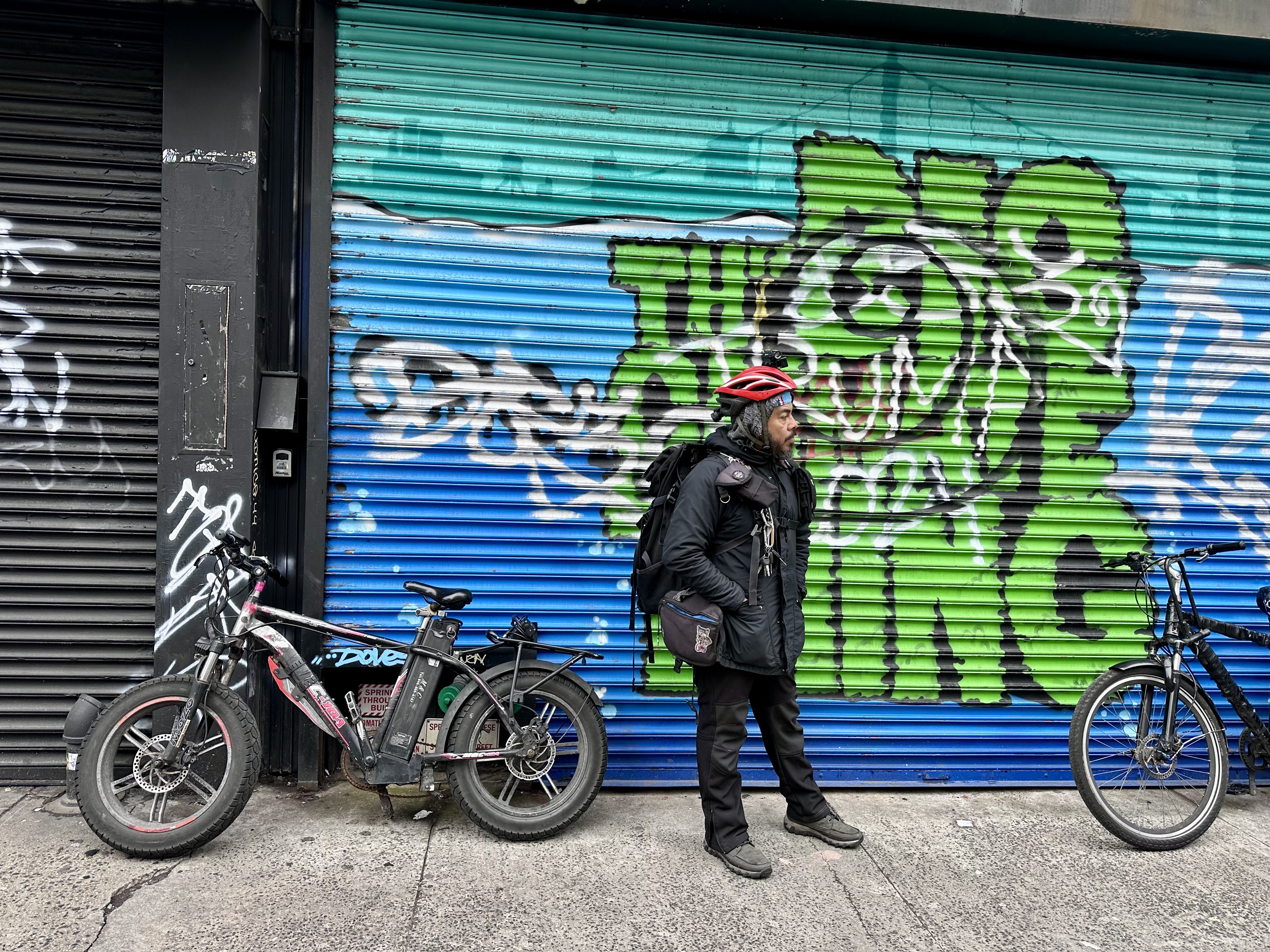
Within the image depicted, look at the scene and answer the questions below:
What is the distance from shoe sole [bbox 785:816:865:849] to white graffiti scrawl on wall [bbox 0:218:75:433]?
444cm

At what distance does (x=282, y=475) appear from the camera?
4691 millimetres

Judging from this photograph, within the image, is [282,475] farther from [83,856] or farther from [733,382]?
[733,382]

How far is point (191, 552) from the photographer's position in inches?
175

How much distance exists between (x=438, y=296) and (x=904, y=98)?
2918 mm

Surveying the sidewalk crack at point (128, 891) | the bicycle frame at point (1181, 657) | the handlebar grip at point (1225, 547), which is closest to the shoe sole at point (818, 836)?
the bicycle frame at point (1181, 657)

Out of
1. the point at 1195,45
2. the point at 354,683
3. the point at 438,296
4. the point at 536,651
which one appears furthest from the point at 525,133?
the point at 1195,45

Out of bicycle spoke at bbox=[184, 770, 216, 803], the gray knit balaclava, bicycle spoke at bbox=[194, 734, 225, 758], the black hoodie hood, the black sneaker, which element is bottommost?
the black sneaker

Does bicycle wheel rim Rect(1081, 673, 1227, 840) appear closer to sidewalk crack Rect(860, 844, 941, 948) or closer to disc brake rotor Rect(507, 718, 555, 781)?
sidewalk crack Rect(860, 844, 941, 948)

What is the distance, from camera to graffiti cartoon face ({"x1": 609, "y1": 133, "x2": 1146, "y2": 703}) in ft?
15.9

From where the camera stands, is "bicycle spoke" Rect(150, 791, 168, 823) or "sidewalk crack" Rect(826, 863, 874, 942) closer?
"sidewalk crack" Rect(826, 863, 874, 942)

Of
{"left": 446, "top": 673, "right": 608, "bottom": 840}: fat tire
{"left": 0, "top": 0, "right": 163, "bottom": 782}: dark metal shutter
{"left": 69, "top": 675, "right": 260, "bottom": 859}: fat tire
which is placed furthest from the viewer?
{"left": 0, "top": 0, "right": 163, "bottom": 782}: dark metal shutter

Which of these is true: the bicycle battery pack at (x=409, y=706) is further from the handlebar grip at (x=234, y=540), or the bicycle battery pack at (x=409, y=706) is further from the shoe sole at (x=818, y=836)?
the shoe sole at (x=818, y=836)

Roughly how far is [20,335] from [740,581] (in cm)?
407

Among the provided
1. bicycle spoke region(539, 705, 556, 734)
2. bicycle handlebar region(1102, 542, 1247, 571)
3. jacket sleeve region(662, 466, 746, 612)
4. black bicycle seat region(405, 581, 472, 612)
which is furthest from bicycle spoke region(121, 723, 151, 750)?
bicycle handlebar region(1102, 542, 1247, 571)
